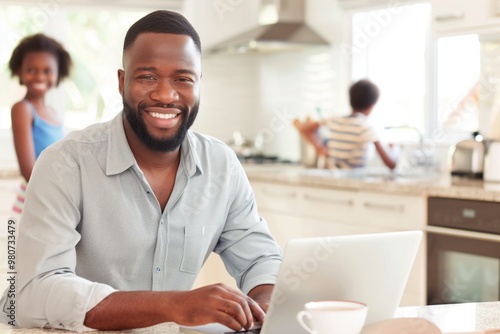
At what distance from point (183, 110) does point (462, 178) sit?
2383mm

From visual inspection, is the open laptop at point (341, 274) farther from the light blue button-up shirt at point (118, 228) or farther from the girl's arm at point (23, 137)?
the girl's arm at point (23, 137)

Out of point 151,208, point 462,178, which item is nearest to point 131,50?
point 151,208

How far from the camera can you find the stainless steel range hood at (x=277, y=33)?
15.5 ft

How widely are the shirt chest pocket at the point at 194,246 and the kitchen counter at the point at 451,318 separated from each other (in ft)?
0.97

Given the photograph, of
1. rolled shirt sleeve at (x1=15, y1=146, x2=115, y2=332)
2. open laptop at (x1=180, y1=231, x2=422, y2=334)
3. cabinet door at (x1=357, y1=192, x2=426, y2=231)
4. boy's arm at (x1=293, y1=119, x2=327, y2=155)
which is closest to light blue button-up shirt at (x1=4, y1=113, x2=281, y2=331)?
rolled shirt sleeve at (x1=15, y1=146, x2=115, y2=332)

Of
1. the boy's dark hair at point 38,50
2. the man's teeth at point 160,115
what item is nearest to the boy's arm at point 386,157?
the boy's dark hair at point 38,50

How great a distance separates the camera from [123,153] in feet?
5.19

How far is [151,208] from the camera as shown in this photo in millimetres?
1600

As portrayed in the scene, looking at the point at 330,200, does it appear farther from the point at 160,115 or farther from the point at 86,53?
the point at 160,115

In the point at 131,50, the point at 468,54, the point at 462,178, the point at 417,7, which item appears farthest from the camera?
the point at 417,7

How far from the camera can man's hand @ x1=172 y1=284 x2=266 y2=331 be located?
123 cm

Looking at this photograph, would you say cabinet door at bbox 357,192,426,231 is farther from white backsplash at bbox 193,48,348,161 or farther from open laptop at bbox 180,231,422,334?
open laptop at bbox 180,231,422,334

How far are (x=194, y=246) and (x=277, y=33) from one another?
3.28 metres

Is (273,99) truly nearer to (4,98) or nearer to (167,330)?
(4,98)
